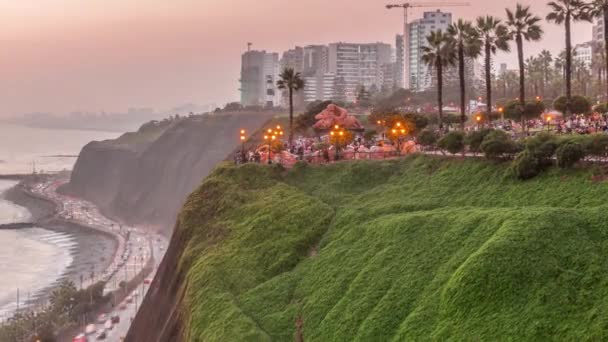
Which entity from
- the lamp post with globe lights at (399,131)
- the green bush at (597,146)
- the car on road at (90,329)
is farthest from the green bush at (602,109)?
the car on road at (90,329)

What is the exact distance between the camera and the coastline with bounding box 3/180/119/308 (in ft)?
344

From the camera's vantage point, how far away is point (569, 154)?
35.8 metres

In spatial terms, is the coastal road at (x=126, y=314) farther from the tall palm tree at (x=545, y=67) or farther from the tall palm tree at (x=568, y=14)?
the tall palm tree at (x=545, y=67)

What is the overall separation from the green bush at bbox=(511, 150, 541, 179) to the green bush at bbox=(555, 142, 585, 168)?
1.45 meters

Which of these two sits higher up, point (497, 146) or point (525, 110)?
point (525, 110)

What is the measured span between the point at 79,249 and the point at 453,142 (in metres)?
108

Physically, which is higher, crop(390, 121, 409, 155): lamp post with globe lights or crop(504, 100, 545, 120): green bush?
crop(504, 100, 545, 120): green bush

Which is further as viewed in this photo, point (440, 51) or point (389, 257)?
point (440, 51)

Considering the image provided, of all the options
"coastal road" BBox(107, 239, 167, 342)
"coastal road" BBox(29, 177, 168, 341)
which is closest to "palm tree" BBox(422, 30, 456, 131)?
"coastal road" BBox(107, 239, 167, 342)

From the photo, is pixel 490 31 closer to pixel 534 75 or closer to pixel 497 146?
pixel 497 146

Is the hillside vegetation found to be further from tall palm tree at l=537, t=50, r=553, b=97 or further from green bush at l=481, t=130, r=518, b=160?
tall palm tree at l=537, t=50, r=553, b=97

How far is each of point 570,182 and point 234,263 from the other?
21030 millimetres

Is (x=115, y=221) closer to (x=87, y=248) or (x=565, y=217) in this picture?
(x=87, y=248)

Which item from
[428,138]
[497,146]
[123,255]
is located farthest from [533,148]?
[123,255]
